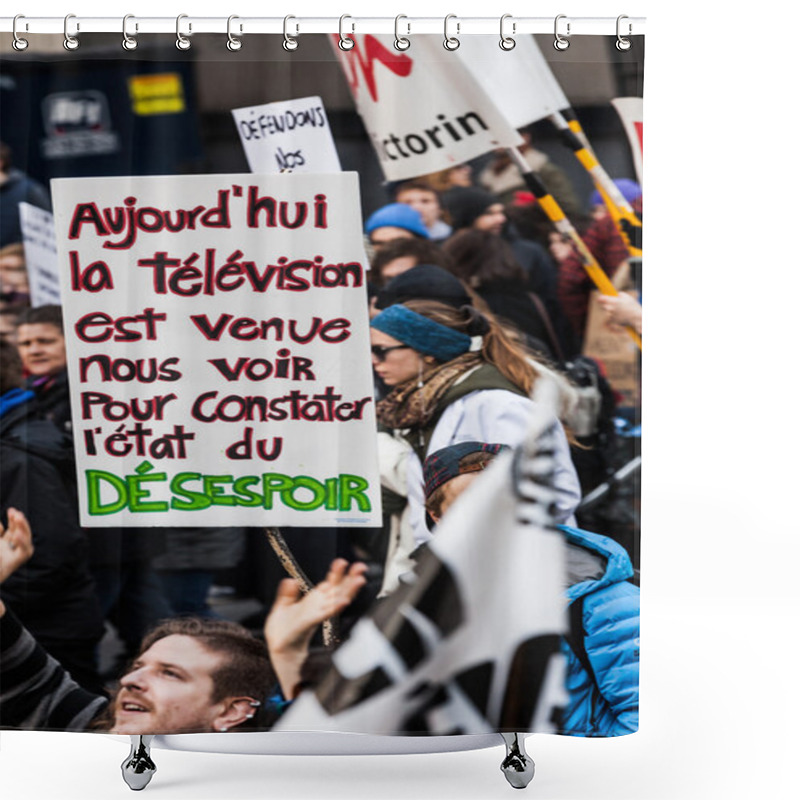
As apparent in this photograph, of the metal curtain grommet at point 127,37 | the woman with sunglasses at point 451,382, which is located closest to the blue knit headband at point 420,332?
the woman with sunglasses at point 451,382

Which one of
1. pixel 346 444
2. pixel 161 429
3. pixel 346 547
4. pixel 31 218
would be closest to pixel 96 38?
pixel 31 218

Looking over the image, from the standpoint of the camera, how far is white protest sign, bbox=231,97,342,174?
194cm

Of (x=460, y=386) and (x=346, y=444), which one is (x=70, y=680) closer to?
(x=346, y=444)

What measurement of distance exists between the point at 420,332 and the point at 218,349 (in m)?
0.35

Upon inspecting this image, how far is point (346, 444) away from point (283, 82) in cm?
62

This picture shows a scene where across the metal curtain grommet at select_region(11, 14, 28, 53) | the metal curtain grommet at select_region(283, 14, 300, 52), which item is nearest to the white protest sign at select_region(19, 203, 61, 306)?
the metal curtain grommet at select_region(11, 14, 28, 53)

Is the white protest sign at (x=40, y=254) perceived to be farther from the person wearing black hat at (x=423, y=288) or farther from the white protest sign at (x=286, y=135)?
the person wearing black hat at (x=423, y=288)

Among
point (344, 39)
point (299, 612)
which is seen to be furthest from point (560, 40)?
point (299, 612)

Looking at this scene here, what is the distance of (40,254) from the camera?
6.44ft

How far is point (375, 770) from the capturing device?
2252 mm

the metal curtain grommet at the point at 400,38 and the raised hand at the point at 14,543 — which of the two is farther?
the raised hand at the point at 14,543

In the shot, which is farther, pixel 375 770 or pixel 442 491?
pixel 375 770

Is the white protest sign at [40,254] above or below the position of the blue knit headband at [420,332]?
above

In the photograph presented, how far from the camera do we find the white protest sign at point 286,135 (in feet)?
6.35
